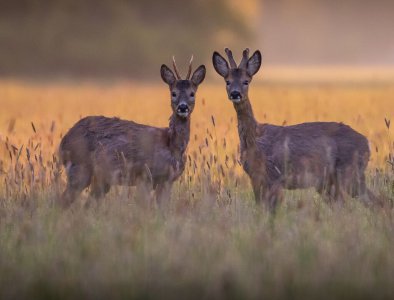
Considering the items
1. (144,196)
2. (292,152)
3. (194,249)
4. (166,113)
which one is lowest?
(194,249)

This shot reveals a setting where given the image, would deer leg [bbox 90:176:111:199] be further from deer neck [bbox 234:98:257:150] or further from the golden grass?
the golden grass

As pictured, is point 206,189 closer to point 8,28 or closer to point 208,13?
point 8,28

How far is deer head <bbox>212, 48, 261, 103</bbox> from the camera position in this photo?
31.9ft

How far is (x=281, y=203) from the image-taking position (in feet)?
31.0

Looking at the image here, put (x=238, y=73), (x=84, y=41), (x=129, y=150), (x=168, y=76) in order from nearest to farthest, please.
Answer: (x=238, y=73) → (x=129, y=150) → (x=168, y=76) → (x=84, y=41)

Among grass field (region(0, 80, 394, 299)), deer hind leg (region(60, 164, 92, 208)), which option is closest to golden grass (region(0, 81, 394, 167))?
deer hind leg (region(60, 164, 92, 208))

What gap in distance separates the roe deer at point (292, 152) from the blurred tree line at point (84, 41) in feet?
147

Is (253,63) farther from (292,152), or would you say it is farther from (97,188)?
(97,188)

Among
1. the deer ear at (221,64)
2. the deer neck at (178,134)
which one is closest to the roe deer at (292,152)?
the deer ear at (221,64)

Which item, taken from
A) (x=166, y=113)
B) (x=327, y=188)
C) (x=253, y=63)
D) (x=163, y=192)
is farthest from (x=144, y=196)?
(x=166, y=113)

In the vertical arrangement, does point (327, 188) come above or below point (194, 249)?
above

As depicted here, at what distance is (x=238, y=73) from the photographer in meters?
9.88

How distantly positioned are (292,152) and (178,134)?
1.25 meters

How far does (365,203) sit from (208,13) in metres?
55.4
